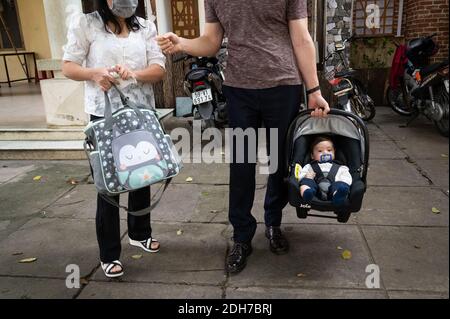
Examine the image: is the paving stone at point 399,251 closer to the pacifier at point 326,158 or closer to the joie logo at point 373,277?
the joie logo at point 373,277

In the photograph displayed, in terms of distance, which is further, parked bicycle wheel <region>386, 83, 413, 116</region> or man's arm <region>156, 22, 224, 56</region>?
parked bicycle wheel <region>386, 83, 413, 116</region>

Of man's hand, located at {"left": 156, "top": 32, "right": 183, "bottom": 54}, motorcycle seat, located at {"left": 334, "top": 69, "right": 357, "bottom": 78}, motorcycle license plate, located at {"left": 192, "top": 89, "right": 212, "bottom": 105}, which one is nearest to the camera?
man's hand, located at {"left": 156, "top": 32, "right": 183, "bottom": 54}

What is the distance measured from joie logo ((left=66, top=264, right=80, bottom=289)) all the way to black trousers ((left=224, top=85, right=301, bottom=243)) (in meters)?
1.07

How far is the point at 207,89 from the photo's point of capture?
5707 millimetres

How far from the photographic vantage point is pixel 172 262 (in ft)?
9.26

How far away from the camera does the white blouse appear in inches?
93.0

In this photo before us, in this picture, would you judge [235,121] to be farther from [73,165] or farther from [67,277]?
[73,165]

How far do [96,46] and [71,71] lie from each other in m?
0.21

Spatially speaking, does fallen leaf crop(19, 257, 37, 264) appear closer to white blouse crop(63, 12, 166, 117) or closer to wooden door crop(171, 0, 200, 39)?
white blouse crop(63, 12, 166, 117)

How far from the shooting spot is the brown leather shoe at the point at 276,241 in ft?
9.41

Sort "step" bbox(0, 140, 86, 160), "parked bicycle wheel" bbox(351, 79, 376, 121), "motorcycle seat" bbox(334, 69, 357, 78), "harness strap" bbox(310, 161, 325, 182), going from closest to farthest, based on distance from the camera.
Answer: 1. "harness strap" bbox(310, 161, 325, 182)
2. "step" bbox(0, 140, 86, 160)
3. "motorcycle seat" bbox(334, 69, 357, 78)
4. "parked bicycle wheel" bbox(351, 79, 376, 121)

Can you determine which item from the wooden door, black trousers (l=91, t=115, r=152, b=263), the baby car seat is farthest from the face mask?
the wooden door

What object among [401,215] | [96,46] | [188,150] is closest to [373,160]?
[401,215]

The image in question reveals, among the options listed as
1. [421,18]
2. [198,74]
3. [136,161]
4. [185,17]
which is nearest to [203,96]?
[198,74]
